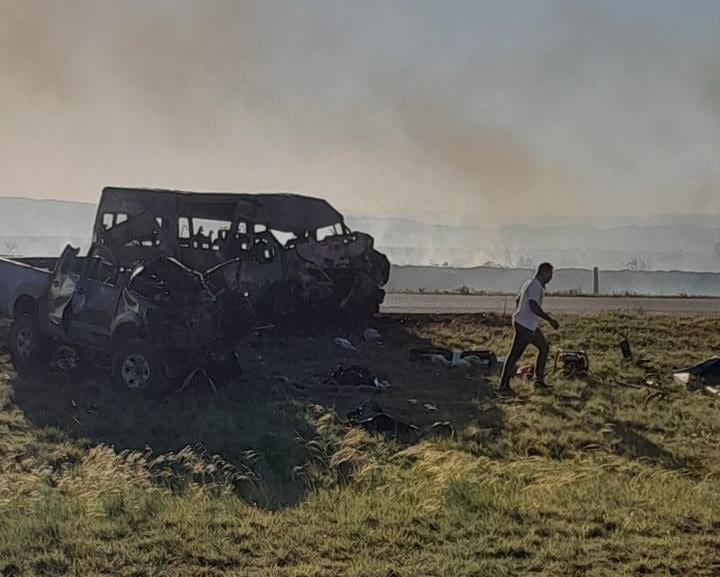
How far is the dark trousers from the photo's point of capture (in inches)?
459

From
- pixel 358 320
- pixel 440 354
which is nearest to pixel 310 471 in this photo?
pixel 440 354

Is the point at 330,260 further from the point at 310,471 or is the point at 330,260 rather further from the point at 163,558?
the point at 163,558

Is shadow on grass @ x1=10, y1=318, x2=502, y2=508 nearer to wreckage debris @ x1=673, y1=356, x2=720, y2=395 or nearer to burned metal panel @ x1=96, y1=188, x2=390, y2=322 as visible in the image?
burned metal panel @ x1=96, y1=188, x2=390, y2=322

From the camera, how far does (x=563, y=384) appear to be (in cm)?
1212

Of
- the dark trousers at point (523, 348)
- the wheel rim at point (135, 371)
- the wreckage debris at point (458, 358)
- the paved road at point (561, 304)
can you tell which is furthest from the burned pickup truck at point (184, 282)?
the paved road at point (561, 304)

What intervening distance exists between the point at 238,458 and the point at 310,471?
88cm

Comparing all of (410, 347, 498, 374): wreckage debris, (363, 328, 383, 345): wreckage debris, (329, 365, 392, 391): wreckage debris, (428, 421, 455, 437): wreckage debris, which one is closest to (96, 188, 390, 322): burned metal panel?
(363, 328, 383, 345): wreckage debris

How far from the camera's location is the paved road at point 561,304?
2125cm

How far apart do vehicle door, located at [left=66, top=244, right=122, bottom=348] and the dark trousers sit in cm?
470

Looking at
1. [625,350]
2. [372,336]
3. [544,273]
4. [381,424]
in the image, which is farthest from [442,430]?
[372,336]

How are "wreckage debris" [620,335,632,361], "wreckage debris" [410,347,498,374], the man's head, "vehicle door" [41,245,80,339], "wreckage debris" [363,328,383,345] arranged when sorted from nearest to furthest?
the man's head < "vehicle door" [41,245,80,339] < "wreckage debris" [410,347,498,374] < "wreckage debris" [620,335,632,361] < "wreckage debris" [363,328,383,345]

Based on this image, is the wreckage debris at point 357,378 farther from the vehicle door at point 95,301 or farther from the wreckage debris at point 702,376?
the wreckage debris at point 702,376

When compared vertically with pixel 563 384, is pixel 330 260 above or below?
above

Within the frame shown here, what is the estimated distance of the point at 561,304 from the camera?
77.9ft
